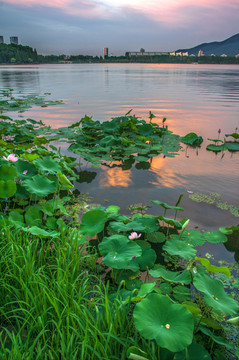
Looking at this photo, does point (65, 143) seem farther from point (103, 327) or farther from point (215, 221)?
point (103, 327)

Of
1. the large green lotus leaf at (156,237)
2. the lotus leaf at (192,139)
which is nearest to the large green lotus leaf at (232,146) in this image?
the lotus leaf at (192,139)

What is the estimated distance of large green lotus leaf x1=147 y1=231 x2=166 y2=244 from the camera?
212 cm

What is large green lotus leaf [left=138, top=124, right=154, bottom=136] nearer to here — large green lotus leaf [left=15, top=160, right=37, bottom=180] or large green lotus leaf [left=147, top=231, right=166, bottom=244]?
large green lotus leaf [left=15, top=160, right=37, bottom=180]

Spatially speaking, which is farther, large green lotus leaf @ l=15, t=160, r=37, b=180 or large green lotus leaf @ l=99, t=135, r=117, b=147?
large green lotus leaf @ l=99, t=135, r=117, b=147

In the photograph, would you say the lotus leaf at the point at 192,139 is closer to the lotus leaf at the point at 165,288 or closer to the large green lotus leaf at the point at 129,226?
the large green lotus leaf at the point at 129,226

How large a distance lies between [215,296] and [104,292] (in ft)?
2.17

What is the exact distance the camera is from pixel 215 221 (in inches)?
98.3

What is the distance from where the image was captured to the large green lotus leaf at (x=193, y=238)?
6.63ft

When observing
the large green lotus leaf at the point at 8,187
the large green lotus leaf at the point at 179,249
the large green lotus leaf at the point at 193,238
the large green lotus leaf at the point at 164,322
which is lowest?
the large green lotus leaf at the point at 193,238

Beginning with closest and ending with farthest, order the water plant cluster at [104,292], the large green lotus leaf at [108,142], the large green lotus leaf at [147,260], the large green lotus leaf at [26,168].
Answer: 1. the water plant cluster at [104,292]
2. the large green lotus leaf at [147,260]
3. the large green lotus leaf at [26,168]
4. the large green lotus leaf at [108,142]

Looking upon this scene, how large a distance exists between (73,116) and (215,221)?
6.39 metres

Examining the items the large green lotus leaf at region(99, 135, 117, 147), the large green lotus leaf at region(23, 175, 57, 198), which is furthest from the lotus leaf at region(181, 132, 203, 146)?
the large green lotus leaf at region(23, 175, 57, 198)

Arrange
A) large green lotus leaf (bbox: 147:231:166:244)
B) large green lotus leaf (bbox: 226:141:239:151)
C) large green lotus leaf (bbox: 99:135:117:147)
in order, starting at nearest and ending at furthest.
A: large green lotus leaf (bbox: 147:231:166:244), large green lotus leaf (bbox: 99:135:117:147), large green lotus leaf (bbox: 226:141:239:151)

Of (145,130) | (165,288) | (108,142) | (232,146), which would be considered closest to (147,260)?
(165,288)
